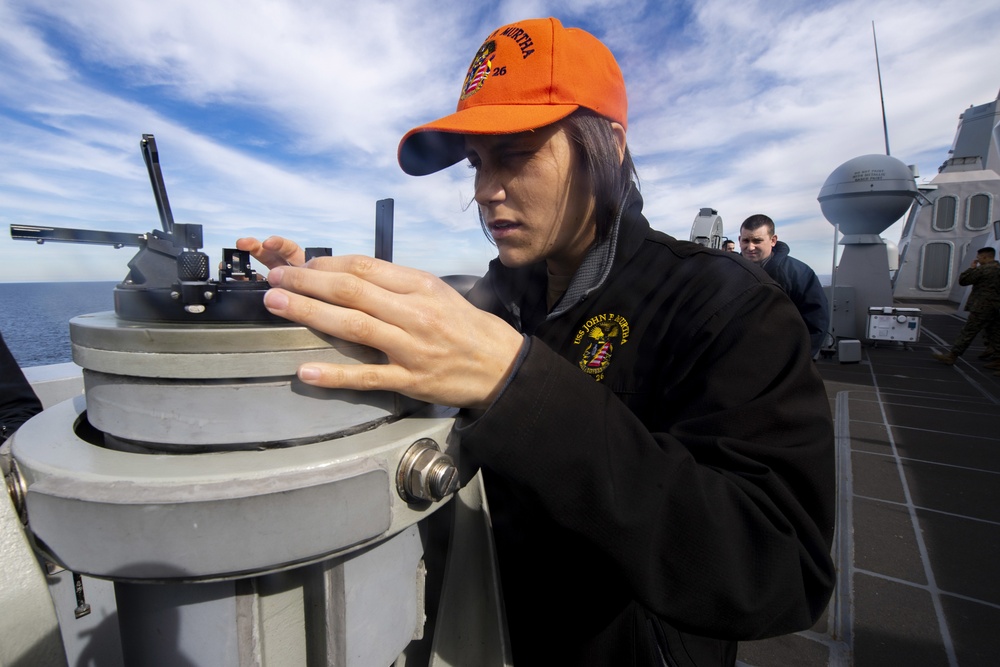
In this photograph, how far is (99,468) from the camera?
1.96 feet

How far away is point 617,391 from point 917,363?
9.62 m

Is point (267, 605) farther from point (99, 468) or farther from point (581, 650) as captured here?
point (581, 650)

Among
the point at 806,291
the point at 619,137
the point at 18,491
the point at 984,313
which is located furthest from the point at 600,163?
the point at 984,313

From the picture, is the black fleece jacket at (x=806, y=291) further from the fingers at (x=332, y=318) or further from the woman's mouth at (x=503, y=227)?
the fingers at (x=332, y=318)

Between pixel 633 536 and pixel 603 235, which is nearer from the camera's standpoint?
pixel 633 536

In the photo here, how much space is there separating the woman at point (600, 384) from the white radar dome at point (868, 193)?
1134 cm

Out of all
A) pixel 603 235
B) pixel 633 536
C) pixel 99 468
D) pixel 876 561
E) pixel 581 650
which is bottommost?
pixel 876 561

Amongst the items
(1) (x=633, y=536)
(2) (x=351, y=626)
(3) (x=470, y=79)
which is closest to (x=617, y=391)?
(1) (x=633, y=536)

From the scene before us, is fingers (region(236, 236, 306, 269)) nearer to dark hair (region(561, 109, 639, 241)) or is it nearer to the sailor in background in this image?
dark hair (region(561, 109, 639, 241))

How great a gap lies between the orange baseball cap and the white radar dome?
1147 cm

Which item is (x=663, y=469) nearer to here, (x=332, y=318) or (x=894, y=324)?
(x=332, y=318)

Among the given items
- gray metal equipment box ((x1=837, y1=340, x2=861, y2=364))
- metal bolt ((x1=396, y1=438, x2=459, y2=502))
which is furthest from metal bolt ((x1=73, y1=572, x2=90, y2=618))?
gray metal equipment box ((x1=837, y1=340, x2=861, y2=364))

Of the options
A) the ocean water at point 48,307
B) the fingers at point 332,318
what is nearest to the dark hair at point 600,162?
the fingers at point 332,318

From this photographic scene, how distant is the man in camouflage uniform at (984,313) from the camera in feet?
25.9
